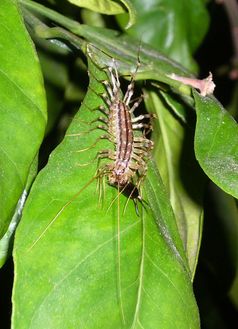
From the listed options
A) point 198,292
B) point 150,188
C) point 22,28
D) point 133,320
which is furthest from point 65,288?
point 198,292

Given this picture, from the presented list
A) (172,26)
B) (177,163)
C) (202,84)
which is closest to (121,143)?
(177,163)

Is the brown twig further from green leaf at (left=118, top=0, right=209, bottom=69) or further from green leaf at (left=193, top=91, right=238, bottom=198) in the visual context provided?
green leaf at (left=118, top=0, right=209, bottom=69)

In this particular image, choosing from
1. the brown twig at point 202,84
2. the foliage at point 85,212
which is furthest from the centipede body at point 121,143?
the brown twig at point 202,84

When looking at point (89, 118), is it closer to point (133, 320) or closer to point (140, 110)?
point (133, 320)

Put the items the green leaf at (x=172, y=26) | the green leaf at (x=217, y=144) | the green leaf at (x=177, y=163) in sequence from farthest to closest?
the green leaf at (x=172, y=26), the green leaf at (x=177, y=163), the green leaf at (x=217, y=144)

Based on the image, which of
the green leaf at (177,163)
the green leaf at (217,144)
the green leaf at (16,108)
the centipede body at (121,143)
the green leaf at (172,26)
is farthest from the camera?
the green leaf at (172,26)

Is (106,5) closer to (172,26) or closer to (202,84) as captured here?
(202,84)

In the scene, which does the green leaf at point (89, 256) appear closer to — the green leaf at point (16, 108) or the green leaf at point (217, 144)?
the green leaf at point (16, 108)
